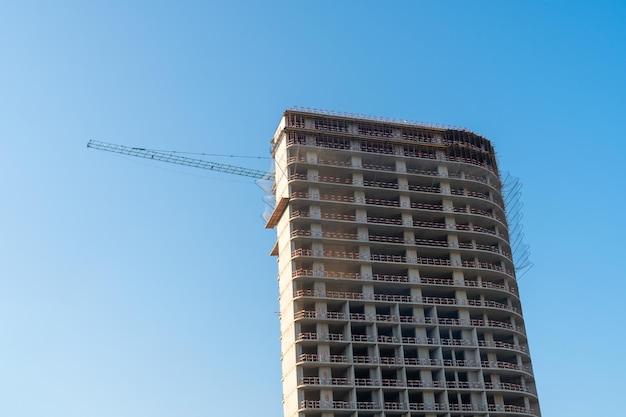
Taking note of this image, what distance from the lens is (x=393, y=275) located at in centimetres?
11094

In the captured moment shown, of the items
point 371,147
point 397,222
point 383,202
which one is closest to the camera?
point 397,222

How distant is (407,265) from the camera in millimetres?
109375

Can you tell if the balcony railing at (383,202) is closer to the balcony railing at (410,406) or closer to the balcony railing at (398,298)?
the balcony railing at (398,298)

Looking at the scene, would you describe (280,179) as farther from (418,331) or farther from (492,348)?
(492,348)

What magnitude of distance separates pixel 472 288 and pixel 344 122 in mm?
28265

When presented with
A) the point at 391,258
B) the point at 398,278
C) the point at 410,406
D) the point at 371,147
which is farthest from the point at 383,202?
the point at 410,406

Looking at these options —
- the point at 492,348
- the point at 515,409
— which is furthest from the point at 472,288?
the point at 515,409

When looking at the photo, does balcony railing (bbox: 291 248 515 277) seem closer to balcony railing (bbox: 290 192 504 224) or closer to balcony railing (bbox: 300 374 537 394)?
balcony railing (bbox: 290 192 504 224)

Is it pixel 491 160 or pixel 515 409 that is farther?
pixel 491 160

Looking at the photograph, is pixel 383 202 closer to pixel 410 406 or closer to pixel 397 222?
pixel 397 222

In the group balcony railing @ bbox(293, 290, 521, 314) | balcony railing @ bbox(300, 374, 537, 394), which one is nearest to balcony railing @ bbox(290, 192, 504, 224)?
balcony railing @ bbox(293, 290, 521, 314)

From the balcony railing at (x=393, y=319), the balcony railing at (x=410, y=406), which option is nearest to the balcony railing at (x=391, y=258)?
the balcony railing at (x=393, y=319)

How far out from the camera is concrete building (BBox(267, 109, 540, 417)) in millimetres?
101875

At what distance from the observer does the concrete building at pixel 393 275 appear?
334ft
